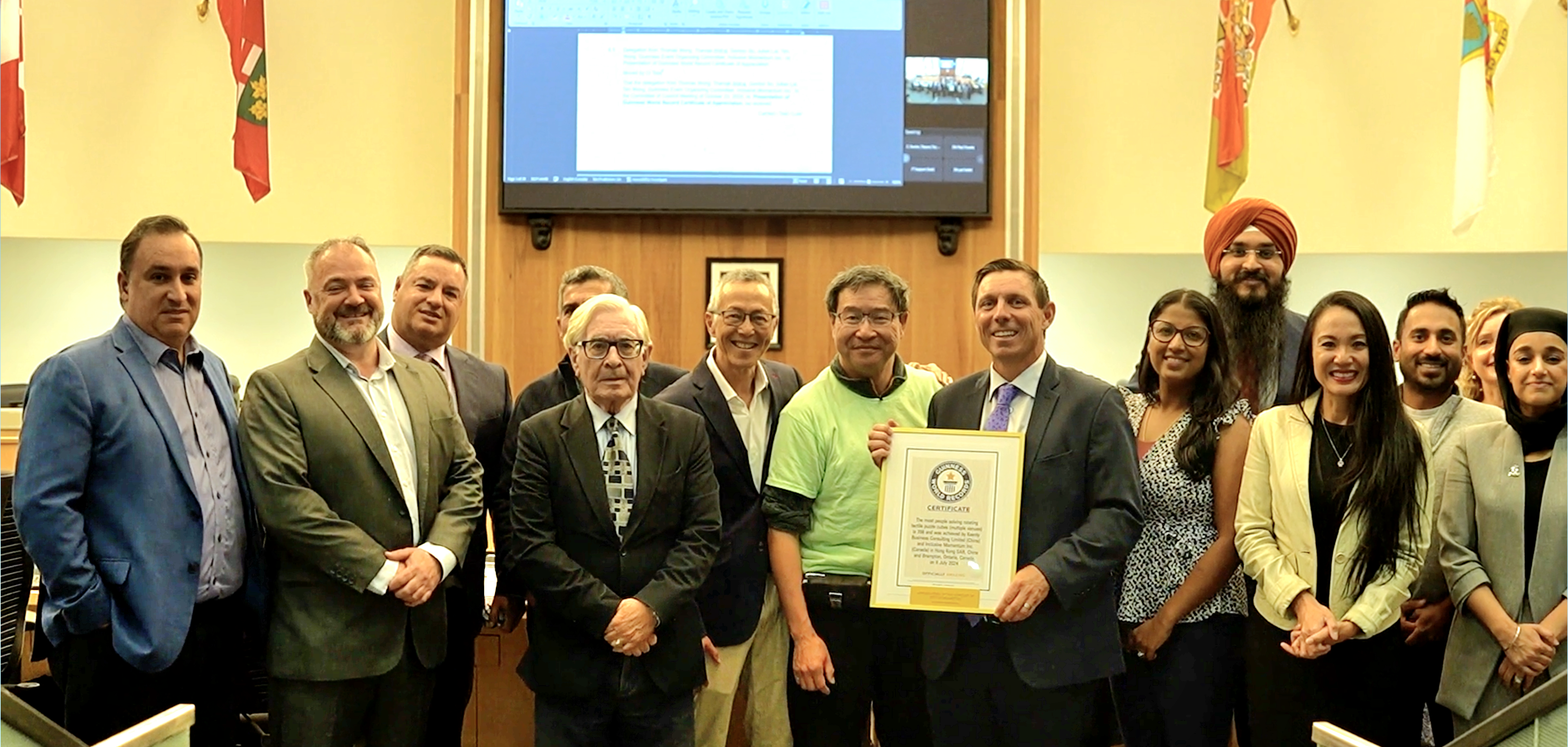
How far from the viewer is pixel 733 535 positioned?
10.5ft

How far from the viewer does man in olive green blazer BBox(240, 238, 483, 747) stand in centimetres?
274

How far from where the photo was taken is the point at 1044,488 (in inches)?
111

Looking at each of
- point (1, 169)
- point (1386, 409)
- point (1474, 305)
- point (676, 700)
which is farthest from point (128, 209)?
point (1474, 305)

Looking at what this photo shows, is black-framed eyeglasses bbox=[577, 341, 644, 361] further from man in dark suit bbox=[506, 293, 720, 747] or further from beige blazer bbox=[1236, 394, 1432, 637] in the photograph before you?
beige blazer bbox=[1236, 394, 1432, 637]

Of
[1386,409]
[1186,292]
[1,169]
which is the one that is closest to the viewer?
[1386,409]

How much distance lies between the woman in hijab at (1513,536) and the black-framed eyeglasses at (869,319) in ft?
4.50

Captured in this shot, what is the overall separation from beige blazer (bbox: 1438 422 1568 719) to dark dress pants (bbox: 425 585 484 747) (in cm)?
240

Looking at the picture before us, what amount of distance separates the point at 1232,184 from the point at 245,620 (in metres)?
4.59

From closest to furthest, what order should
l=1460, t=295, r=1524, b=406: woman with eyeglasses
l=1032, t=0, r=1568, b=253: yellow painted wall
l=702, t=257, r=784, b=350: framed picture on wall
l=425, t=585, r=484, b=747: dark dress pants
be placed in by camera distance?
l=425, t=585, r=484, b=747: dark dress pants < l=1460, t=295, r=1524, b=406: woman with eyeglasses < l=702, t=257, r=784, b=350: framed picture on wall < l=1032, t=0, r=1568, b=253: yellow painted wall

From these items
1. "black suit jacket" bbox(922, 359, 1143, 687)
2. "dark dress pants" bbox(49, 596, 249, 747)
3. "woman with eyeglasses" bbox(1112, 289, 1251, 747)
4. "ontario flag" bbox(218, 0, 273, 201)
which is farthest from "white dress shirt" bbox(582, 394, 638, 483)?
"ontario flag" bbox(218, 0, 273, 201)

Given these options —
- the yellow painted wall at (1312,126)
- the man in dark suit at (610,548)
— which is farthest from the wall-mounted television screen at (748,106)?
the man in dark suit at (610,548)

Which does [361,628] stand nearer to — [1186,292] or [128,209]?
[1186,292]

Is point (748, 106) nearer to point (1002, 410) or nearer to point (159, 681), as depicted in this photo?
point (1002, 410)

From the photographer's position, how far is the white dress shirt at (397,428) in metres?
2.88
